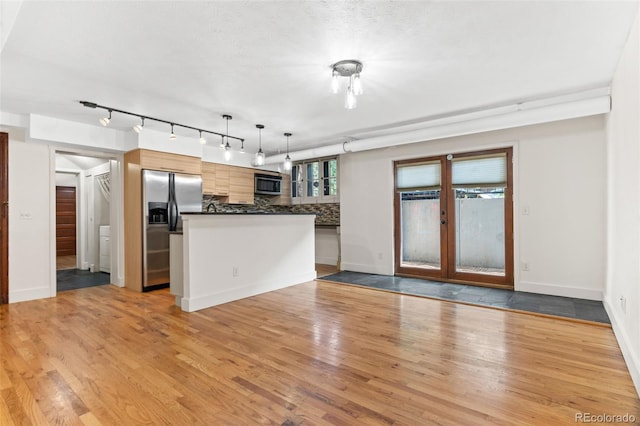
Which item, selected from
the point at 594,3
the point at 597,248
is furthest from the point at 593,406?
the point at 597,248

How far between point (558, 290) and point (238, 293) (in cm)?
424

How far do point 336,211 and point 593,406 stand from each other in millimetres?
5415

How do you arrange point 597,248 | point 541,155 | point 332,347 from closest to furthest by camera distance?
point 332,347, point 597,248, point 541,155

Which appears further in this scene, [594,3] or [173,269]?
[173,269]

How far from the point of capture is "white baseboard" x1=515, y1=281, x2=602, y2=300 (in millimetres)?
3961

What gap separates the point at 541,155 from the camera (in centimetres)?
429

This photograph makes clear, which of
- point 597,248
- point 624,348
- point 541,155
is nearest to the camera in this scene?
point 624,348

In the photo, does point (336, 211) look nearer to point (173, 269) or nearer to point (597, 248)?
point (173, 269)

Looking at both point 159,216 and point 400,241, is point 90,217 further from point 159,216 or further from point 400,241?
point 400,241

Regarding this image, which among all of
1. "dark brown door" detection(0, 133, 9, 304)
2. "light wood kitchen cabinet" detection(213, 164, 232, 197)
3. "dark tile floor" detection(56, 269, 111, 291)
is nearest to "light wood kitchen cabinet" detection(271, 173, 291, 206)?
"light wood kitchen cabinet" detection(213, 164, 232, 197)

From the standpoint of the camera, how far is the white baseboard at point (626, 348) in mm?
2037

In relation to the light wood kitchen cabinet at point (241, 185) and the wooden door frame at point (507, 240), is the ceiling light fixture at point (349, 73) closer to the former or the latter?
the wooden door frame at point (507, 240)

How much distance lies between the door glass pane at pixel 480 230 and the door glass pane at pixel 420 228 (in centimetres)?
37

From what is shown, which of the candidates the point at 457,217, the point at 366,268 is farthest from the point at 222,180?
the point at 457,217
